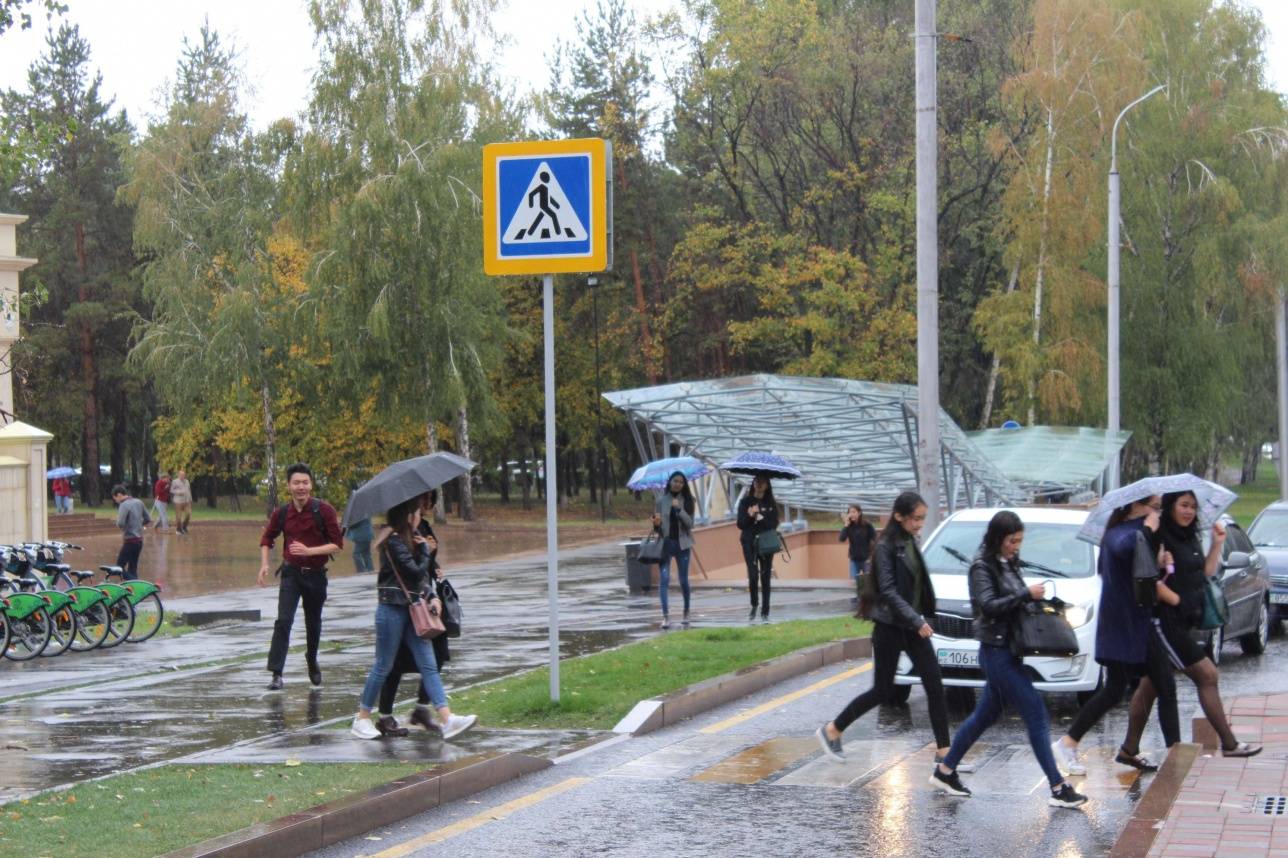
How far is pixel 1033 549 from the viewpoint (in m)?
13.7

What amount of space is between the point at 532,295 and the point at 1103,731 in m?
54.2

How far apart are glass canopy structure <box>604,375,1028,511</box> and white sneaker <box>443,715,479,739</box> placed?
57.2 ft

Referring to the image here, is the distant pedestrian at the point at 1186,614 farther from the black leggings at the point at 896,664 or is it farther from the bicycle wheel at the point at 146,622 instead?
the bicycle wheel at the point at 146,622

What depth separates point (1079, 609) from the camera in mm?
12469

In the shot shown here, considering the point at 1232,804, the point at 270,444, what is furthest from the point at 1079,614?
the point at 270,444

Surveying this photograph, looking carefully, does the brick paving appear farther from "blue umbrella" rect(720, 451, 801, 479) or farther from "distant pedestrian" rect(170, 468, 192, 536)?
"distant pedestrian" rect(170, 468, 192, 536)

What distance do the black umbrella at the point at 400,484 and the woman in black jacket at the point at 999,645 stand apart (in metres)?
3.19

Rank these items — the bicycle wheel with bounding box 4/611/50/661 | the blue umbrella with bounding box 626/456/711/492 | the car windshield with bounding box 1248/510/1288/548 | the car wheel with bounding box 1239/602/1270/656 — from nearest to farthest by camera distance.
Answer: the car wheel with bounding box 1239/602/1270/656, the bicycle wheel with bounding box 4/611/50/661, the car windshield with bounding box 1248/510/1288/548, the blue umbrella with bounding box 626/456/711/492

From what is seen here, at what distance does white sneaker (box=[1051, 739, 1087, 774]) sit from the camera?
9305 millimetres

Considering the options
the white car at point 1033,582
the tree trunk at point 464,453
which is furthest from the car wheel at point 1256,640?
the tree trunk at point 464,453

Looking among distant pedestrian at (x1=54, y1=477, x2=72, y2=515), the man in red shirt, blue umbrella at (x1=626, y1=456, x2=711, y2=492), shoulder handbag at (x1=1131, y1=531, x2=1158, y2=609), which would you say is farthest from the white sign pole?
distant pedestrian at (x1=54, y1=477, x2=72, y2=515)

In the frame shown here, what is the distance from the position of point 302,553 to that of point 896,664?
5346 millimetres

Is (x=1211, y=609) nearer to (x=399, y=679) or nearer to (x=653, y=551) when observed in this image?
(x=399, y=679)

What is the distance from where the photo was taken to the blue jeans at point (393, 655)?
34.2 feet
